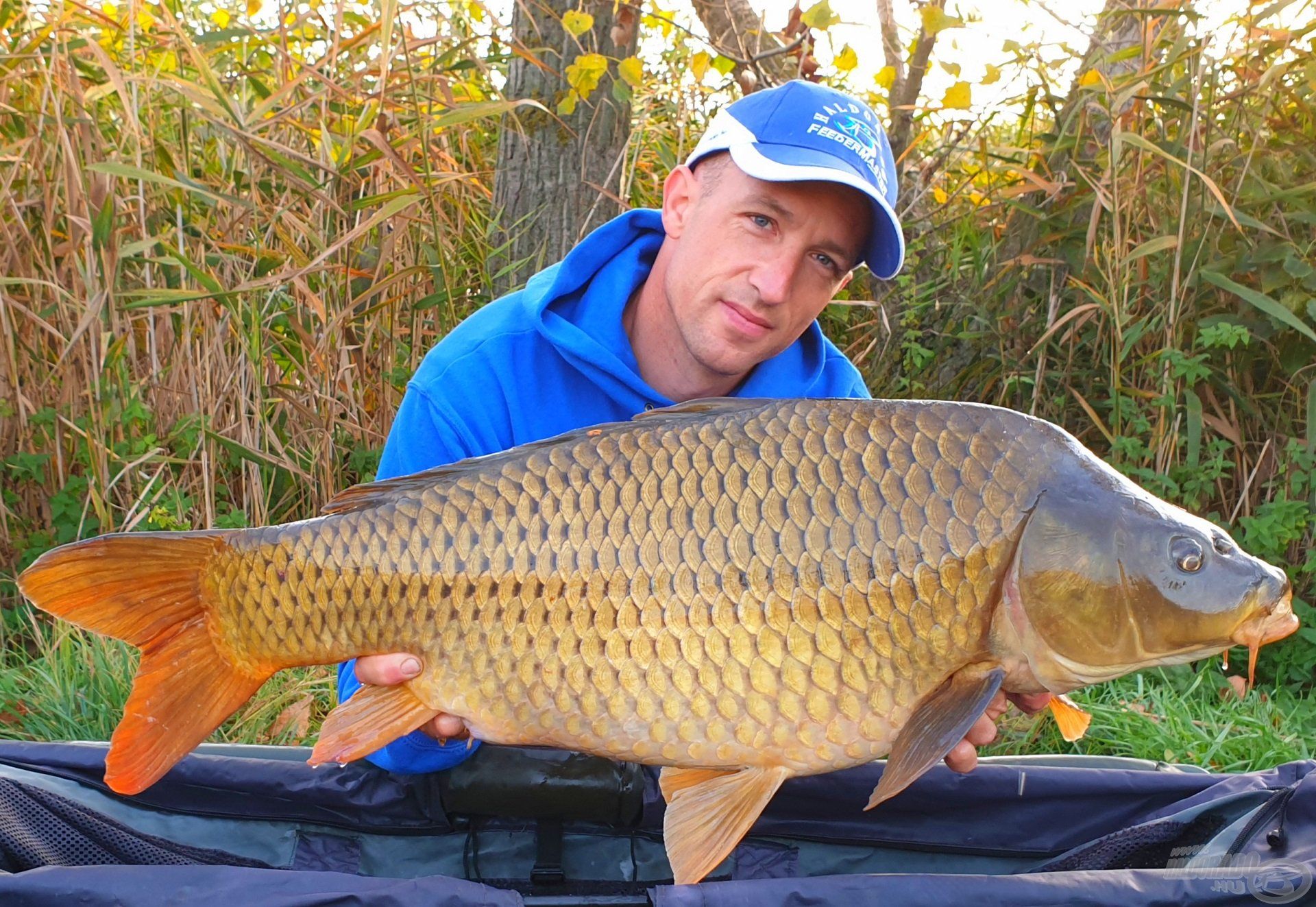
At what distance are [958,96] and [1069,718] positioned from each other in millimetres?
1823

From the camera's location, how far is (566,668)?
49.6 inches

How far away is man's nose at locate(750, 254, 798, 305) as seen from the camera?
66.8 inches

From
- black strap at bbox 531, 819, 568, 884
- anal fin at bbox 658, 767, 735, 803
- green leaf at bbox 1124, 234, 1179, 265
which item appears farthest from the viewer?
green leaf at bbox 1124, 234, 1179, 265

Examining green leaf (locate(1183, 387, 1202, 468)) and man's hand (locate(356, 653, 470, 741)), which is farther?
green leaf (locate(1183, 387, 1202, 468))

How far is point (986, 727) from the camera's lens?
1.43 metres

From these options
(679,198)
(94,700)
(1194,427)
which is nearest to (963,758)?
(679,198)

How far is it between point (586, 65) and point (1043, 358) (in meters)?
1.22

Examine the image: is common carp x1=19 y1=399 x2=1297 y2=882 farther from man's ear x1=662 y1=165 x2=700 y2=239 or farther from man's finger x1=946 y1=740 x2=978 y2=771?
man's ear x1=662 y1=165 x2=700 y2=239

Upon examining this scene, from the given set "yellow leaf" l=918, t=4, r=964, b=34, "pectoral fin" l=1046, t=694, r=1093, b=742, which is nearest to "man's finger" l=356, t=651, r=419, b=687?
"pectoral fin" l=1046, t=694, r=1093, b=742

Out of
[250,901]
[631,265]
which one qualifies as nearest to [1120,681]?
[631,265]

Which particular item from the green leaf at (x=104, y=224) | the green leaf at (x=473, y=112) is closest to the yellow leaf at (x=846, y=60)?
the green leaf at (x=473, y=112)

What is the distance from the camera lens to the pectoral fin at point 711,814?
1270 millimetres

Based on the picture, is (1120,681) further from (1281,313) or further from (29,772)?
(29,772)

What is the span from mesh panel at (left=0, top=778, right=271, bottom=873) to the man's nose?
1.03 meters
